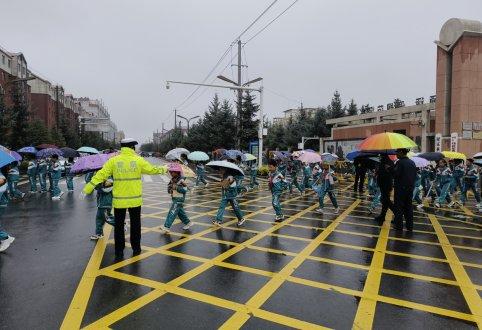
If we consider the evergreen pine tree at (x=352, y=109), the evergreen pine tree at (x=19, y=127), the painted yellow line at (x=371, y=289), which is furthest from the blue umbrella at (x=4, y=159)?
the evergreen pine tree at (x=352, y=109)

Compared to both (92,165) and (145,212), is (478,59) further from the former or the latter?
(92,165)

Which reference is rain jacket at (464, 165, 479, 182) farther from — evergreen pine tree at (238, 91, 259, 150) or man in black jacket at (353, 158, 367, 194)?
evergreen pine tree at (238, 91, 259, 150)

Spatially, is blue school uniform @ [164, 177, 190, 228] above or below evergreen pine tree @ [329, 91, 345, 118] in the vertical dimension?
below

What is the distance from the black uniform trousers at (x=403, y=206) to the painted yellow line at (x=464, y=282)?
2.30ft

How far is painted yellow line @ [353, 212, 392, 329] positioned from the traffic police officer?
149 inches

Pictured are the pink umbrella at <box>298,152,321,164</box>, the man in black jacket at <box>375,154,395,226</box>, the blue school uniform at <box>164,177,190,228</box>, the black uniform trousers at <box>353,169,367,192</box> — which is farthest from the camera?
the black uniform trousers at <box>353,169,367,192</box>

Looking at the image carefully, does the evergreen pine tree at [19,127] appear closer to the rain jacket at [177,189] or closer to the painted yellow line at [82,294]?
the rain jacket at [177,189]

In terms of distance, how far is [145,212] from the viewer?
1095 cm

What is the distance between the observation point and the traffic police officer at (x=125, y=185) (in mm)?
6297

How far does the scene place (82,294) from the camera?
4777mm

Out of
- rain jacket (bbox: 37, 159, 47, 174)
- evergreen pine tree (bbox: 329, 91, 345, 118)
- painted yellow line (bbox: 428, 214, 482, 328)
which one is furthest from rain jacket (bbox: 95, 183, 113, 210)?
evergreen pine tree (bbox: 329, 91, 345, 118)

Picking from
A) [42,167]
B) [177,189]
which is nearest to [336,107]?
[42,167]

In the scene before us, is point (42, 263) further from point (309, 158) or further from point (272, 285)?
point (309, 158)

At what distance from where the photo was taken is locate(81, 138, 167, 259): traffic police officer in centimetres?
630
